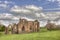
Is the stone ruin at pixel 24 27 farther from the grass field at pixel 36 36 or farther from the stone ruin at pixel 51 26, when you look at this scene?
the stone ruin at pixel 51 26

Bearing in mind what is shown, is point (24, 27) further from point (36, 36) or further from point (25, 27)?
point (36, 36)

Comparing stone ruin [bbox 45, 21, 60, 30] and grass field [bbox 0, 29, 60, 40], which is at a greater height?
stone ruin [bbox 45, 21, 60, 30]

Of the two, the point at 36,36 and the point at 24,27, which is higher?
the point at 24,27

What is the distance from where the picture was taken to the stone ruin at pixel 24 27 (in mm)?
2842

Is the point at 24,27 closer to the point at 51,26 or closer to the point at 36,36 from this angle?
the point at 36,36

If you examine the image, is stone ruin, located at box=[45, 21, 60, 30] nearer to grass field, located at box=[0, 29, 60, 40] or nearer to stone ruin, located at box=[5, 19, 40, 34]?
grass field, located at box=[0, 29, 60, 40]

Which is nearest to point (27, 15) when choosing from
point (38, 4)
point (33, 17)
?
point (33, 17)

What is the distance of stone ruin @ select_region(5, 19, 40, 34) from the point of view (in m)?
2.84

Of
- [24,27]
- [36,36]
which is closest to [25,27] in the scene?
[24,27]

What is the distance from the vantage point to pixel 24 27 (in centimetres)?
286

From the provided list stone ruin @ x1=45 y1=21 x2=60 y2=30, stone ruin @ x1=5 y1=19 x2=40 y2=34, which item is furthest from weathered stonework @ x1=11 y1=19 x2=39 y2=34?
stone ruin @ x1=45 y1=21 x2=60 y2=30

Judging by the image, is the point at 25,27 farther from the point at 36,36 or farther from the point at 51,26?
the point at 51,26

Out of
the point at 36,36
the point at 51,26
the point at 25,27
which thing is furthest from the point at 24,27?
A: the point at 51,26

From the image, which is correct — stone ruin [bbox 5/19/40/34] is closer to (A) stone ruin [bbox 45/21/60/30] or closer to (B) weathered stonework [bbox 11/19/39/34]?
(B) weathered stonework [bbox 11/19/39/34]
